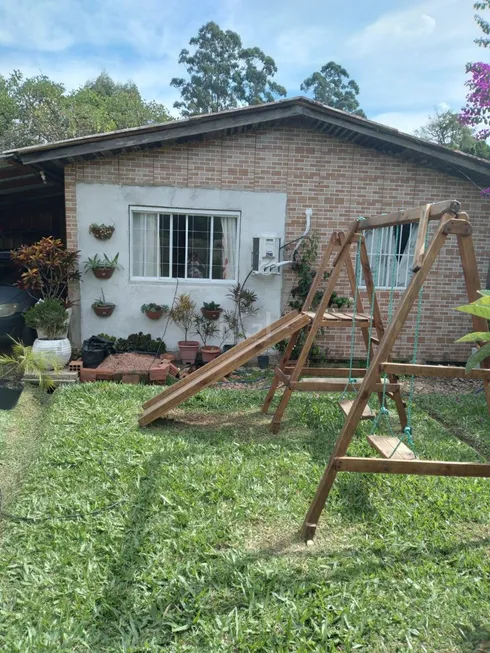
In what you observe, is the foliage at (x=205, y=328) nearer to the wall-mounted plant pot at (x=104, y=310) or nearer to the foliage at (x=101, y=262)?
the wall-mounted plant pot at (x=104, y=310)

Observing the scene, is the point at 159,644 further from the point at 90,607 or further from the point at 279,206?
the point at 279,206

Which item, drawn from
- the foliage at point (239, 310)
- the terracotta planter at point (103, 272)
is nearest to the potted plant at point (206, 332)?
the foliage at point (239, 310)

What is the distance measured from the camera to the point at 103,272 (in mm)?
7273

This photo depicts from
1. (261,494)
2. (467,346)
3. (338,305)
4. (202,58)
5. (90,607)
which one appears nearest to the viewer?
(90,607)

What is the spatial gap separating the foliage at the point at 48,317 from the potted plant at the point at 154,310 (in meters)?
1.27

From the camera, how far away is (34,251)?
22.2 ft

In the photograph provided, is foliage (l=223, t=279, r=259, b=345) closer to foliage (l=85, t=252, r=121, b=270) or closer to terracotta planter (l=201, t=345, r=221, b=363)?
terracotta planter (l=201, t=345, r=221, b=363)

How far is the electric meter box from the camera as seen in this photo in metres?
7.47

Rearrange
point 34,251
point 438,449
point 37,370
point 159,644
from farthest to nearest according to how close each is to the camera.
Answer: point 34,251
point 37,370
point 438,449
point 159,644

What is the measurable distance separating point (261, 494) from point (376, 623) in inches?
52.6

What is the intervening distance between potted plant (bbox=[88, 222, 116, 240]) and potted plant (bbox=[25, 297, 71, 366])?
1236 millimetres

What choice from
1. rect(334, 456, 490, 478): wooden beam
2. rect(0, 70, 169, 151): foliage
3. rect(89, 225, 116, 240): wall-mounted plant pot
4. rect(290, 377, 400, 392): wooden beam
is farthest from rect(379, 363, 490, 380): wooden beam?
rect(0, 70, 169, 151): foliage

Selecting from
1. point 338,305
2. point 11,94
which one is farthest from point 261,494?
point 11,94

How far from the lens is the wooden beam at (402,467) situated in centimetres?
301
